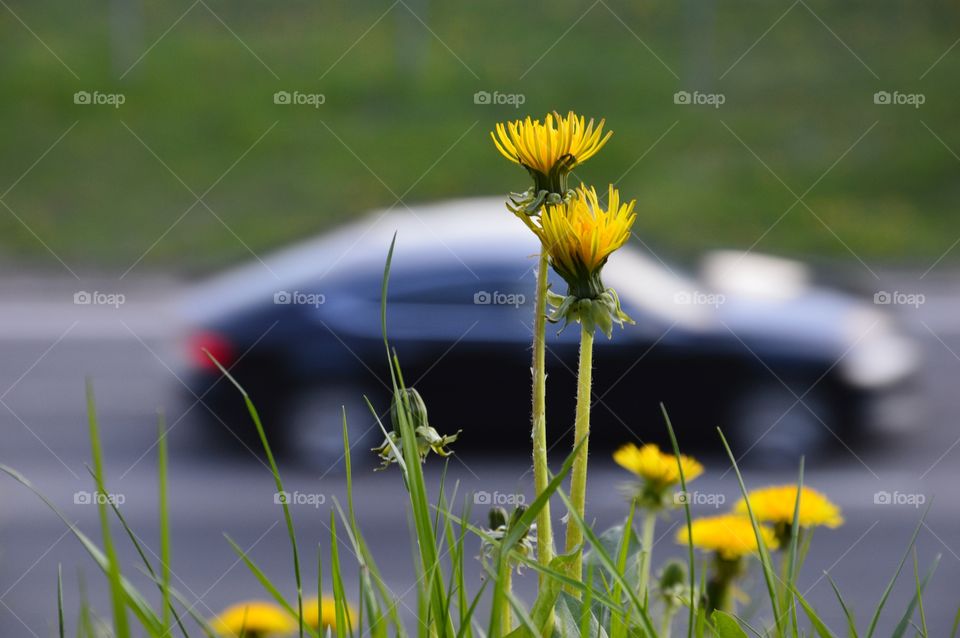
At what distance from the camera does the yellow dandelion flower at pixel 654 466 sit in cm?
106

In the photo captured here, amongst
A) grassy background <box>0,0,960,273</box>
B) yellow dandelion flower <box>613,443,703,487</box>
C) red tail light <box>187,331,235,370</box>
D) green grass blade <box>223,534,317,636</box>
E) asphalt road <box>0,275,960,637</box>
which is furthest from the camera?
grassy background <box>0,0,960,273</box>

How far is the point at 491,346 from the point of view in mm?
4449

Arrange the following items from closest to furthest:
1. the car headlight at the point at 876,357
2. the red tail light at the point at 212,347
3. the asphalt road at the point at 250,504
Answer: the asphalt road at the point at 250,504 → the red tail light at the point at 212,347 → the car headlight at the point at 876,357

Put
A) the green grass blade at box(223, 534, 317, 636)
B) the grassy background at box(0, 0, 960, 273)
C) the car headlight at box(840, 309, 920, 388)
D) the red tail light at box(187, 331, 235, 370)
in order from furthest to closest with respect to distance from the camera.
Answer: the grassy background at box(0, 0, 960, 273) < the car headlight at box(840, 309, 920, 388) < the red tail light at box(187, 331, 235, 370) < the green grass blade at box(223, 534, 317, 636)

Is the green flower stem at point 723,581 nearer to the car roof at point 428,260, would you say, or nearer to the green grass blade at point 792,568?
the green grass blade at point 792,568

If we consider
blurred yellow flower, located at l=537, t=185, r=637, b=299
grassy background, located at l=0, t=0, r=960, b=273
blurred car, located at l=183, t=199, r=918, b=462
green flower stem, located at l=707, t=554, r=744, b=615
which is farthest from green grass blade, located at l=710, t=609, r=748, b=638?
grassy background, located at l=0, t=0, r=960, b=273

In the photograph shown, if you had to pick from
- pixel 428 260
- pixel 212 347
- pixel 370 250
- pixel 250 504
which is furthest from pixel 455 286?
pixel 250 504

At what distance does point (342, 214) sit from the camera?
11477 mm

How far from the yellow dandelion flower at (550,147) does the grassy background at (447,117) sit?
10266 millimetres

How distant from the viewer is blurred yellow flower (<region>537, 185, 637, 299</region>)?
29.2 inches

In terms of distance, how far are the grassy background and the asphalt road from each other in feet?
17.1

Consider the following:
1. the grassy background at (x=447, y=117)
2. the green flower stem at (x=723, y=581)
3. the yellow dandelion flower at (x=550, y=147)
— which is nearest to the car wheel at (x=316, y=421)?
the green flower stem at (x=723, y=581)

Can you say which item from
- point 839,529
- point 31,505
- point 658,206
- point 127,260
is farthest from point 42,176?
point 839,529

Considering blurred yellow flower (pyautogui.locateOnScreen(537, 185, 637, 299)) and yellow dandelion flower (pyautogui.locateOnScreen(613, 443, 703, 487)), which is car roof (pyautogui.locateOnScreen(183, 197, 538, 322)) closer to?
yellow dandelion flower (pyautogui.locateOnScreen(613, 443, 703, 487))
